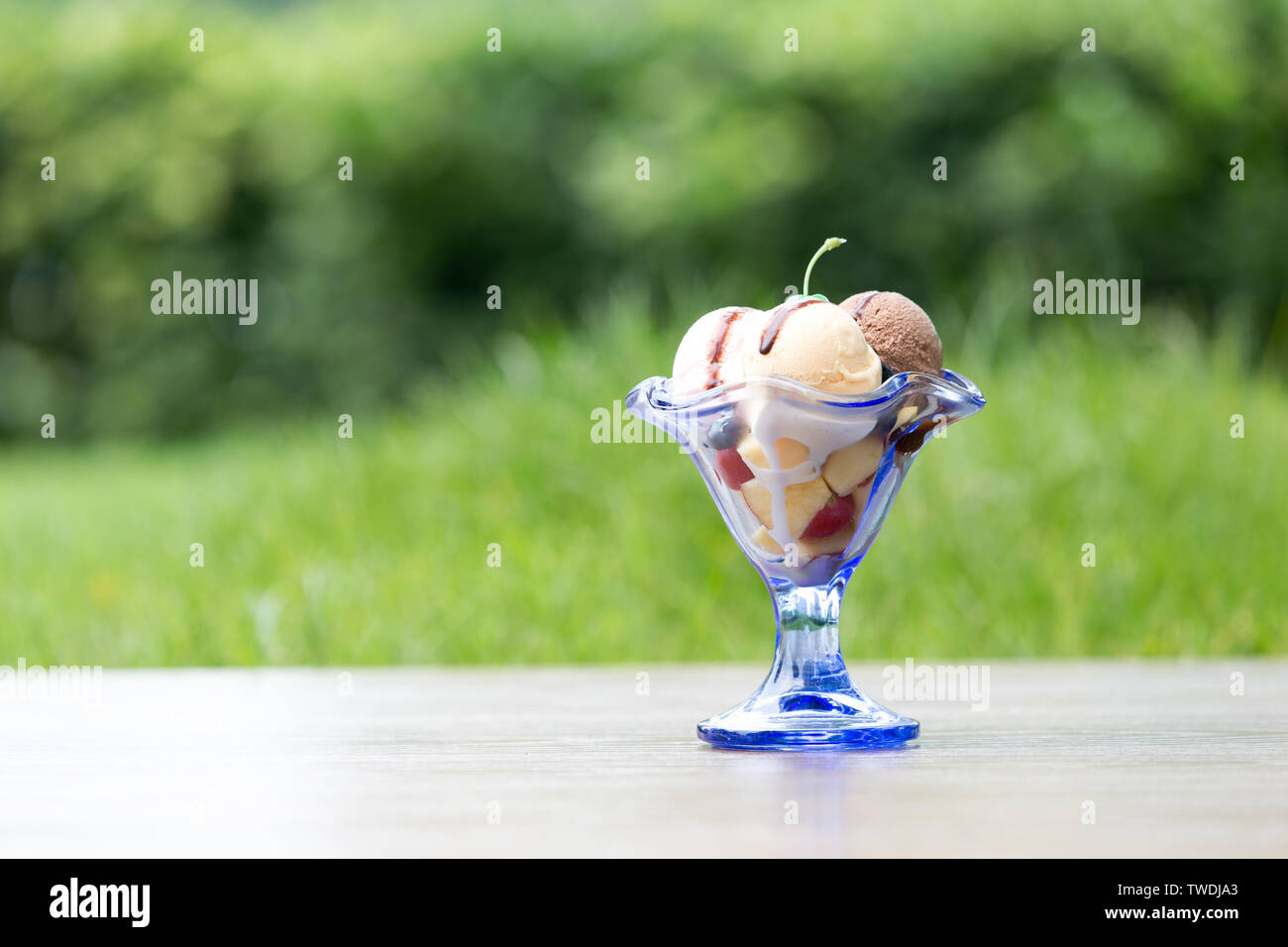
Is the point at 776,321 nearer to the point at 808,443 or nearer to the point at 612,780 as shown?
the point at 808,443

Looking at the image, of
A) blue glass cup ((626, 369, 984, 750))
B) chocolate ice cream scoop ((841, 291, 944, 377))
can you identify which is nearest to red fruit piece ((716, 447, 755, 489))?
blue glass cup ((626, 369, 984, 750))

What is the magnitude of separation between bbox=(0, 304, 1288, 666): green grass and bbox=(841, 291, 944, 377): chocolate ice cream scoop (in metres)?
1.66

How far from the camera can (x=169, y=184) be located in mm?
7809

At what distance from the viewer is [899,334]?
0.94 m

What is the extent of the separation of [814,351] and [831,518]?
111mm

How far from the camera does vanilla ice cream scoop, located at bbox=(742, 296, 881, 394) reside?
905mm

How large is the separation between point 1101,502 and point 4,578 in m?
2.63

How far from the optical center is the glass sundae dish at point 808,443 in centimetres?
89

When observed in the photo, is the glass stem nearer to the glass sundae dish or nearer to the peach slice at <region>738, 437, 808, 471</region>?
the glass sundae dish

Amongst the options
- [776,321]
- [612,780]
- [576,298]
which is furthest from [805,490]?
[576,298]

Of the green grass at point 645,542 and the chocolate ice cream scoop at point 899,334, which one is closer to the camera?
the chocolate ice cream scoop at point 899,334

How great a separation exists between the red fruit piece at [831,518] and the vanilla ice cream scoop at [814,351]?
0.07 meters

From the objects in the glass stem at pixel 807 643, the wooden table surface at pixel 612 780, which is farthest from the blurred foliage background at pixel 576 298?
the glass stem at pixel 807 643

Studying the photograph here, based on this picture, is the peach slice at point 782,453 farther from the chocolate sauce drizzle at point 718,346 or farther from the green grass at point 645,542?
the green grass at point 645,542
